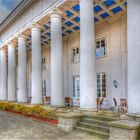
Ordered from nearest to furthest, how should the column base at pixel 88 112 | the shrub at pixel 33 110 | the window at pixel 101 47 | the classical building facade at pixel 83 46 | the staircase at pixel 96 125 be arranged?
the staircase at pixel 96 125
the classical building facade at pixel 83 46
the column base at pixel 88 112
the shrub at pixel 33 110
the window at pixel 101 47

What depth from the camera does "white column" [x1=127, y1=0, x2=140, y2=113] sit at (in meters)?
7.12

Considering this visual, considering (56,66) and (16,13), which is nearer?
(56,66)

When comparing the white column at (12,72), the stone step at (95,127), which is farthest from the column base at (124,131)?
the white column at (12,72)

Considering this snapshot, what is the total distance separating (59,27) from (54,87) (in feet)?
12.1

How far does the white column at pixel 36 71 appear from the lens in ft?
45.2

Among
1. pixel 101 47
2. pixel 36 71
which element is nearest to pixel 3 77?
pixel 36 71

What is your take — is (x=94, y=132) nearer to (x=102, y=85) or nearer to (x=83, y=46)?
(x=83, y=46)

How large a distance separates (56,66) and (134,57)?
5379 millimetres

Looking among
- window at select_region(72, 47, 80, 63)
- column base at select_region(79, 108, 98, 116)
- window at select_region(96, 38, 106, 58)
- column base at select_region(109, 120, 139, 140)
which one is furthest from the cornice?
column base at select_region(109, 120, 139, 140)

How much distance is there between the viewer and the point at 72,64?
57.5 ft

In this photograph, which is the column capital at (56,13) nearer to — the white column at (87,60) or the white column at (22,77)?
the white column at (87,60)

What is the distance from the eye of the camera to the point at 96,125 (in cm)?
740

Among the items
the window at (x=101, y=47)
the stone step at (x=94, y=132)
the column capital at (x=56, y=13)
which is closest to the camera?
the stone step at (x=94, y=132)

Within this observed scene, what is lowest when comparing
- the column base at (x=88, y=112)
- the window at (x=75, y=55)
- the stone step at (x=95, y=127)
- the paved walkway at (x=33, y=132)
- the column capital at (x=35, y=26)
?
the paved walkway at (x=33, y=132)
